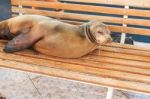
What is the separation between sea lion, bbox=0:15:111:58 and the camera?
102 inches

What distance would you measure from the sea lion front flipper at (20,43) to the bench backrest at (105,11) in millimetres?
1251

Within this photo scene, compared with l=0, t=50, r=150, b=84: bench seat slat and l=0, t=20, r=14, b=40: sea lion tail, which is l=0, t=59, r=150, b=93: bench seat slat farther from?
l=0, t=20, r=14, b=40: sea lion tail

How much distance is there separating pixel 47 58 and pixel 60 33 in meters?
0.29

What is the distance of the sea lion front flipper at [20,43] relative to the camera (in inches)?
109

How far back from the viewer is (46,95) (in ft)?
11.1

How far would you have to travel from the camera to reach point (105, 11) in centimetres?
376

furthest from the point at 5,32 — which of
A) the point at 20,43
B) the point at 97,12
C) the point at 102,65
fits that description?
the point at 97,12

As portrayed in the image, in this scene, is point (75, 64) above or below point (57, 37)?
below

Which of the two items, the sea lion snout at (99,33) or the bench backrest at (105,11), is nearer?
the sea lion snout at (99,33)

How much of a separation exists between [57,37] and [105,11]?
1.22 meters

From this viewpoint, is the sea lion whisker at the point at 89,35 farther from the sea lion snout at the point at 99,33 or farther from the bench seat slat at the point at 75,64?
the bench seat slat at the point at 75,64

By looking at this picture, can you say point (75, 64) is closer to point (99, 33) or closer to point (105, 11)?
A: point (99, 33)

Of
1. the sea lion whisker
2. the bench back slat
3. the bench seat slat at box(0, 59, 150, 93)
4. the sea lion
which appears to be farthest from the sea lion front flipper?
the bench back slat

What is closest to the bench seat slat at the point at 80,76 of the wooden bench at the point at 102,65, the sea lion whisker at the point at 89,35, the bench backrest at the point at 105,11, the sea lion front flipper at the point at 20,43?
the wooden bench at the point at 102,65
